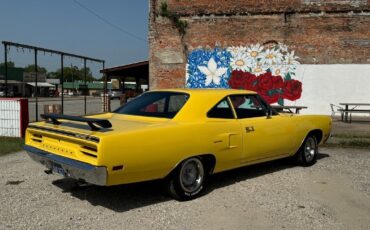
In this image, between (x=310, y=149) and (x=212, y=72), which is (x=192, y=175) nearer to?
(x=310, y=149)

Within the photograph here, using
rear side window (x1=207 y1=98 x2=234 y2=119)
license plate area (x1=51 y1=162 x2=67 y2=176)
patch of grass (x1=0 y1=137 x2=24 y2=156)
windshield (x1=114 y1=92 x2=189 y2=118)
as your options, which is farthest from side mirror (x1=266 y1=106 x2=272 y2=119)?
patch of grass (x1=0 y1=137 x2=24 y2=156)

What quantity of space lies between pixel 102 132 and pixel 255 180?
283 centimetres

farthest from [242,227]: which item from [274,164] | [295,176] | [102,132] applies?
[274,164]

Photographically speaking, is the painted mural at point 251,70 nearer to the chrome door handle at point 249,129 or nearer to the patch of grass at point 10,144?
the patch of grass at point 10,144

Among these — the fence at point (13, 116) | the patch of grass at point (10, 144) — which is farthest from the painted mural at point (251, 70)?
the patch of grass at point (10, 144)

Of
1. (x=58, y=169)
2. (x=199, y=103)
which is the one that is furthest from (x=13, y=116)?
(x=199, y=103)

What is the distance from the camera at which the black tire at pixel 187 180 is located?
215 inches

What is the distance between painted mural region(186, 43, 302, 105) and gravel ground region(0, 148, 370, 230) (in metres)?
12.3

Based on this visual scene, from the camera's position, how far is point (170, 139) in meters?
5.28

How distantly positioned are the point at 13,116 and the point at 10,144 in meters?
1.37

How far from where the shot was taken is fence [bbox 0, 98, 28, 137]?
11281mm

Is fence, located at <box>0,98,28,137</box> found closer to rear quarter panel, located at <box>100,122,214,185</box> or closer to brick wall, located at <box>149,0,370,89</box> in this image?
rear quarter panel, located at <box>100,122,214,185</box>

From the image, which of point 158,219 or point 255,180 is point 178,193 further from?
point 255,180

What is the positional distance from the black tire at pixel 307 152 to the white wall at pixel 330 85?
1161 cm
